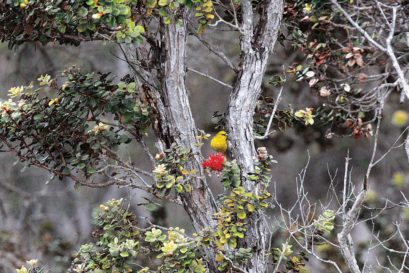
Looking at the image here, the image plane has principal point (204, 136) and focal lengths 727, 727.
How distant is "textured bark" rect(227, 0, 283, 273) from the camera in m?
4.63

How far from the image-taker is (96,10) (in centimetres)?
416

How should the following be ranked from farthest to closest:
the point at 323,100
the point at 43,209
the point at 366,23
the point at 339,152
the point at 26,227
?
the point at 43,209, the point at 26,227, the point at 339,152, the point at 323,100, the point at 366,23

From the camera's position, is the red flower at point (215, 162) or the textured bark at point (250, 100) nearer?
the red flower at point (215, 162)

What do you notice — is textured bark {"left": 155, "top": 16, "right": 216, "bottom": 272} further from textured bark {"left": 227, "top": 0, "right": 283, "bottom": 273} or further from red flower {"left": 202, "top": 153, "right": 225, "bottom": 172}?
textured bark {"left": 227, "top": 0, "right": 283, "bottom": 273}

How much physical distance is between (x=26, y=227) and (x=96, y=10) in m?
7.29

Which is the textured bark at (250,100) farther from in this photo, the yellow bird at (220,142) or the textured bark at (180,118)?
the textured bark at (180,118)

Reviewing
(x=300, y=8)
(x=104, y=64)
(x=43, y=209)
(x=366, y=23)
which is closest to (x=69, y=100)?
(x=300, y=8)

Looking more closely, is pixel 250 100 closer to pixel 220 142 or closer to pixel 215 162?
pixel 220 142

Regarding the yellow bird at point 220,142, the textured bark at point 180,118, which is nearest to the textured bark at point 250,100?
the yellow bird at point 220,142

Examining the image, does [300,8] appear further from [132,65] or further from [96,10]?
[96,10]

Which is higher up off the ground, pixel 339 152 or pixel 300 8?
pixel 300 8

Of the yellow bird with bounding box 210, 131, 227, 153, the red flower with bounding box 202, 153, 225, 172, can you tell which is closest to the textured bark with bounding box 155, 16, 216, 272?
the red flower with bounding box 202, 153, 225, 172

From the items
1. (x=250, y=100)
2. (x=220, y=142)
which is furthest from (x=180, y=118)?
(x=250, y=100)

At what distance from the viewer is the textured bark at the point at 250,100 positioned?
15.2 ft
